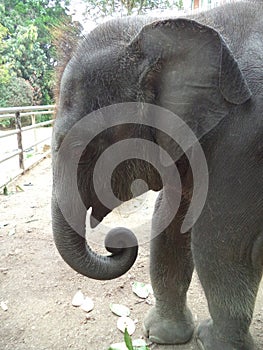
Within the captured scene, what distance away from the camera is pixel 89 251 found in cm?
150

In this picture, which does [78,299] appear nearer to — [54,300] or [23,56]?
[54,300]

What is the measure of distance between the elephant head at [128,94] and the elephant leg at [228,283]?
299mm

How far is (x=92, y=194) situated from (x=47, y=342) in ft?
3.07

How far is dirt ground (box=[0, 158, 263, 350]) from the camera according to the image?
1.96 metres

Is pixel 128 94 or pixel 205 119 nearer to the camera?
pixel 205 119

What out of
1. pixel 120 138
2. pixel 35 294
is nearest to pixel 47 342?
pixel 35 294

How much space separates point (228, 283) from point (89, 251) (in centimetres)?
53

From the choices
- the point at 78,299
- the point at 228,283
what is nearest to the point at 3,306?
the point at 78,299

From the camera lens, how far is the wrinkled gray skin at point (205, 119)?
3.89 feet

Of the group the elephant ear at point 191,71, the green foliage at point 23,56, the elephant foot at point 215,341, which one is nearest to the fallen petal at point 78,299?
the elephant foot at point 215,341

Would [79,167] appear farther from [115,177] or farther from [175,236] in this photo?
[175,236]

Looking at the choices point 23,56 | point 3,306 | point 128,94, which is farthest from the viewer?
point 23,56

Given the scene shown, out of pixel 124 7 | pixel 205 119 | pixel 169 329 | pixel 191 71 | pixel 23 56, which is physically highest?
pixel 124 7

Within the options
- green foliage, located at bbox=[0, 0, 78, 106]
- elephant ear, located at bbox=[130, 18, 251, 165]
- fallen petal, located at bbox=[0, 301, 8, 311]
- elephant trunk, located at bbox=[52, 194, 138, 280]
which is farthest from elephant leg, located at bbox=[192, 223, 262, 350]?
green foliage, located at bbox=[0, 0, 78, 106]
